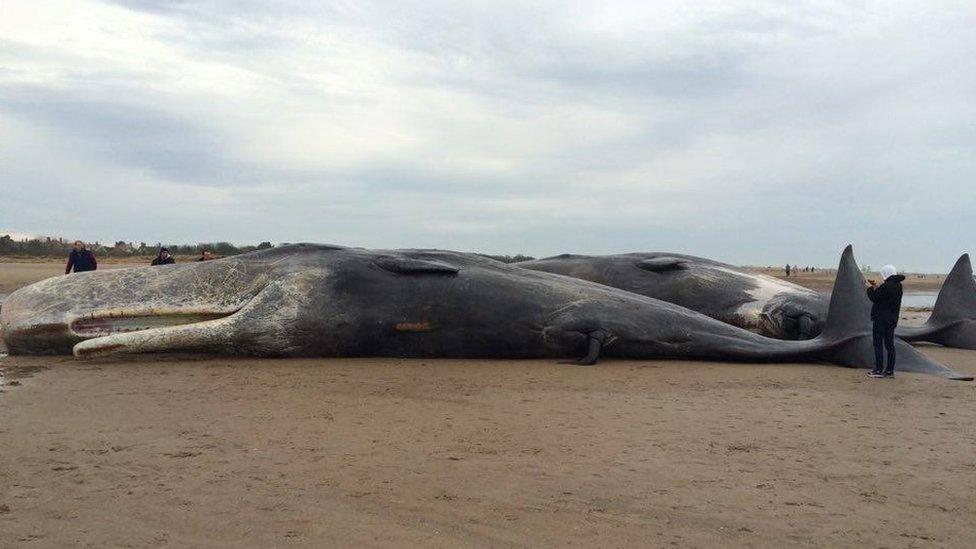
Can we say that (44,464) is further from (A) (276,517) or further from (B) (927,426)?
(B) (927,426)

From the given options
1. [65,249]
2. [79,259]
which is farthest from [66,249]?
[79,259]

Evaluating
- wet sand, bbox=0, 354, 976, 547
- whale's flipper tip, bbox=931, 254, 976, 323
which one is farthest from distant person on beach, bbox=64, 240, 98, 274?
whale's flipper tip, bbox=931, 254, 976, 323

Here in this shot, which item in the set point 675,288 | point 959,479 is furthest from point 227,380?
point 675,288

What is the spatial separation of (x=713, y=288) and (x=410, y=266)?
5.85 metres

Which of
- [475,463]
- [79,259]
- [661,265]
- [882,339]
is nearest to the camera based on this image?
[475,463]

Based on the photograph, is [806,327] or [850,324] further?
[806,327]

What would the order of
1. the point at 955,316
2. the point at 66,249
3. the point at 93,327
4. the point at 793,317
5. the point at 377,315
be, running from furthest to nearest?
the point at 66,249, the point at 955,316, the point at 793,317, the point at 377,315, the point at 93,327

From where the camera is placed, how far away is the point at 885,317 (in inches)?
359

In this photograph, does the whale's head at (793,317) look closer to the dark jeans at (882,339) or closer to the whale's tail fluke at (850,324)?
the whale's tail fluke at (850,324)

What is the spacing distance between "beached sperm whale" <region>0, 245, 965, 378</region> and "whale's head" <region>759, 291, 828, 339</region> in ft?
8.14

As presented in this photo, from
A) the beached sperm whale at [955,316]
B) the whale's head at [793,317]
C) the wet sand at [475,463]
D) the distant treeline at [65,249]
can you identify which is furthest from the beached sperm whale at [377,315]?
the distant treeline at [65,249]

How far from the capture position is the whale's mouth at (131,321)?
9.13m

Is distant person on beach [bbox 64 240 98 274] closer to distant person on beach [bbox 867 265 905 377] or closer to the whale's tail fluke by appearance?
the whale's tail fluke

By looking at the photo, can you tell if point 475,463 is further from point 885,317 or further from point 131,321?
point 885,317
